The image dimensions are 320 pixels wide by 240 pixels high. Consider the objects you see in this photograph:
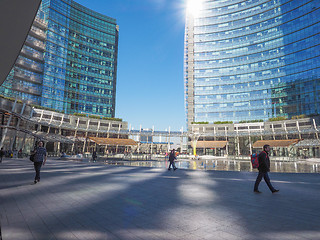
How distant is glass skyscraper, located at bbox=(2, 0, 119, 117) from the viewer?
60544 mm

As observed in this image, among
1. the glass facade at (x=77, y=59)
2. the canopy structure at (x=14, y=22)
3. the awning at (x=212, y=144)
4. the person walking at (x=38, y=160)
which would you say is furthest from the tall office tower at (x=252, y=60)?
the canopy structure at (x=14, y=22)

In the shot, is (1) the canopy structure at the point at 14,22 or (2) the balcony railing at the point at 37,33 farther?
(2) the balcony railing at the point at 37,33

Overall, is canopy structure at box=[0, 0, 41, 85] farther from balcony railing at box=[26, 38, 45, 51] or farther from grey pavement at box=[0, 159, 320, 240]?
balcony railing at box=[26, 38, 45, 51]

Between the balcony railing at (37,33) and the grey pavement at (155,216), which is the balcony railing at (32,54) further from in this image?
the grey pavement at (155,216)

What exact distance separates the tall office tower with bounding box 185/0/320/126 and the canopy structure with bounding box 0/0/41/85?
71.3m

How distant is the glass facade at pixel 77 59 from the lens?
205ft

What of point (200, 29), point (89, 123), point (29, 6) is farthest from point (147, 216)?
point (200, 29)

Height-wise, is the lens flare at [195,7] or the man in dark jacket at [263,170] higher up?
the lens flare at [195,7]

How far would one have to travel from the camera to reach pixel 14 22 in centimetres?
426

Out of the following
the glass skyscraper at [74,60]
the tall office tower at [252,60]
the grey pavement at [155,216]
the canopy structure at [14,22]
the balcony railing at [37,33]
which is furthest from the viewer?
the tall office tower at [252,60]

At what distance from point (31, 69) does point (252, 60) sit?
75998mm

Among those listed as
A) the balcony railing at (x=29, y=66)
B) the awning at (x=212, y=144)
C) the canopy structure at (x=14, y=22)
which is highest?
the balcony railing at (x=29, y=66)

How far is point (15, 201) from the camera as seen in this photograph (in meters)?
5.34

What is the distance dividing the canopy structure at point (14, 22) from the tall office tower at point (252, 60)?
234 ft
